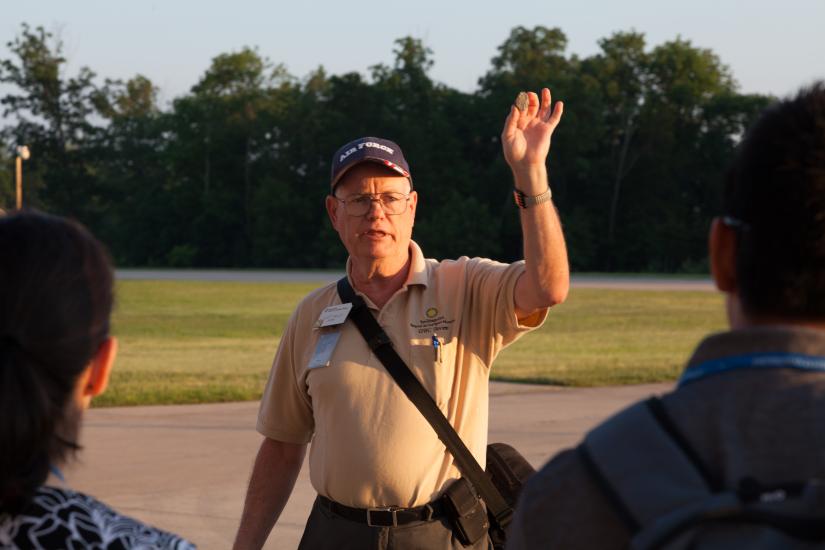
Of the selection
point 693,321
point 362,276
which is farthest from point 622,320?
point 362,276

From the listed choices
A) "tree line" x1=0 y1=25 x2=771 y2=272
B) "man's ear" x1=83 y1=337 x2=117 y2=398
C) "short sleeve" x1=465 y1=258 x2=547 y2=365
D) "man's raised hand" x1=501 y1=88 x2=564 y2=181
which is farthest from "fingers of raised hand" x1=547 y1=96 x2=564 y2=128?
"tree line" x1=0 y1=25 x2=771 y2=272

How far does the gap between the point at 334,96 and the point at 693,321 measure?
54337 millimetres

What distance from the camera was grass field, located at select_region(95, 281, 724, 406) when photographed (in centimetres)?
1391

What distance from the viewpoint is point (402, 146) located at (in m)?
74.8

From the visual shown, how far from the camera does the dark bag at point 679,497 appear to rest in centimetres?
139

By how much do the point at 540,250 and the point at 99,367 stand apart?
1.80 meters

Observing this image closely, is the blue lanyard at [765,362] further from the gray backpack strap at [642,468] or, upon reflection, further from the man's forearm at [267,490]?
the man's forearm at [267,490]

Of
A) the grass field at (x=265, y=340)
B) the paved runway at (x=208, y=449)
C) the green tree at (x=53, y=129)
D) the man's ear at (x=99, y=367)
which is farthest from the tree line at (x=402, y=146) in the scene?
the man's ear at (x=99, y=367)

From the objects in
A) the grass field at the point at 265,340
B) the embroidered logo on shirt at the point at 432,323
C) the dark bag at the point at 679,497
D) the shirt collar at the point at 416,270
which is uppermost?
the shirt collar at the point at 416,270

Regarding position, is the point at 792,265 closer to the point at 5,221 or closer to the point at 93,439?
the point at 5,221

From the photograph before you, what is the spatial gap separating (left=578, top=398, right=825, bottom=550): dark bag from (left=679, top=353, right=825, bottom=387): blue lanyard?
88 mm

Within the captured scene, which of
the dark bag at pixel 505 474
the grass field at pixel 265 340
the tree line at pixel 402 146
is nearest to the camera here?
the dark bag at pixel 505 474

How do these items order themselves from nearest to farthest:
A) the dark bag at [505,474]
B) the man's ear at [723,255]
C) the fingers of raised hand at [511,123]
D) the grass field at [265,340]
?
the man's ear at [723,255] < the fingers of raised hand at [511,123] < the dark bag at [505,474] < the grass field at [265,340]

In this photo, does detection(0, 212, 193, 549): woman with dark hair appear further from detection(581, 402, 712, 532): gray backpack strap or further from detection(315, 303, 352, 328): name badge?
detection(315, 303, 352, 328): name badge
